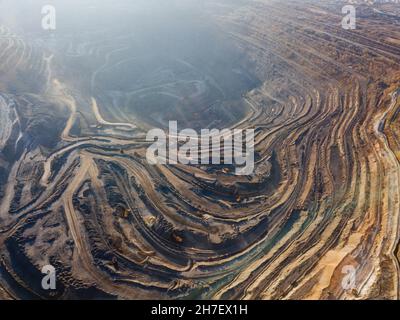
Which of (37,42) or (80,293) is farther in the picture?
(37,42)

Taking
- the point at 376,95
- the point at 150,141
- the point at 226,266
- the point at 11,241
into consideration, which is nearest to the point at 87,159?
the point at 150,141

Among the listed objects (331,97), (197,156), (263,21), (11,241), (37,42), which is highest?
(263,21)

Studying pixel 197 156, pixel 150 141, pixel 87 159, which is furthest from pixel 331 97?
pixel 87 159

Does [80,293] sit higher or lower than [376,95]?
lower

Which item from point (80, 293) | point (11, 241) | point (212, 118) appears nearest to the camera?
point (80, 293)

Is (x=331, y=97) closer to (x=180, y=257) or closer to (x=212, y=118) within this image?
(x=212, y=118)

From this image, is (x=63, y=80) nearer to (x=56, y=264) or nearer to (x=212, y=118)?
(x=212, y=118)

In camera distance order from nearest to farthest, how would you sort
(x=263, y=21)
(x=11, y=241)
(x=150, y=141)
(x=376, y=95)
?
(x=11, y=241), (x=150, y=141), (x=376, y=95), (x=263, y=21)
